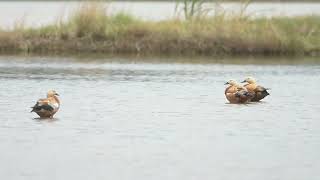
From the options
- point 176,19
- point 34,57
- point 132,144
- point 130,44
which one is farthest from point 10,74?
point 132,144

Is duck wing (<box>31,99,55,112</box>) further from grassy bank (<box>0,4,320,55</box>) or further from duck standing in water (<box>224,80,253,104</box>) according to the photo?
grassy bank (<box>0,4,320,55</box>)

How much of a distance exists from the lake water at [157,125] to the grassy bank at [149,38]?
324cm

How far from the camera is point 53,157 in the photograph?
44.5 ft

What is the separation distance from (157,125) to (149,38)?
1411cm

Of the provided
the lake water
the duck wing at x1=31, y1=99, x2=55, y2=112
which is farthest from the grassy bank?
the duck wing at x1=31, y1=99, x2=55, y2=112

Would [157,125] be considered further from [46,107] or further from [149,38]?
[149,38]

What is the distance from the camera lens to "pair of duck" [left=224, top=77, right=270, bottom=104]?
63.9 ft

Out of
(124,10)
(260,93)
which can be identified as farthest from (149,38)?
(260,93)

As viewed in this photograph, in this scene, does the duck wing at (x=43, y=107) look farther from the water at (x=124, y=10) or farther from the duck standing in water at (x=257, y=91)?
the water at (x=124, y=10)

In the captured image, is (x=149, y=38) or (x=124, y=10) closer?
(x=149, y=38)

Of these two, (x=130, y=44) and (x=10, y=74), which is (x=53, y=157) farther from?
(x=130, y=44)

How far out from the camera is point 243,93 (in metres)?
19.5

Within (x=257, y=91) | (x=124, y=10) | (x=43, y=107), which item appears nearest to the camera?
(x=43, y=107)

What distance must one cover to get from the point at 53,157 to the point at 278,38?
1775 cm
